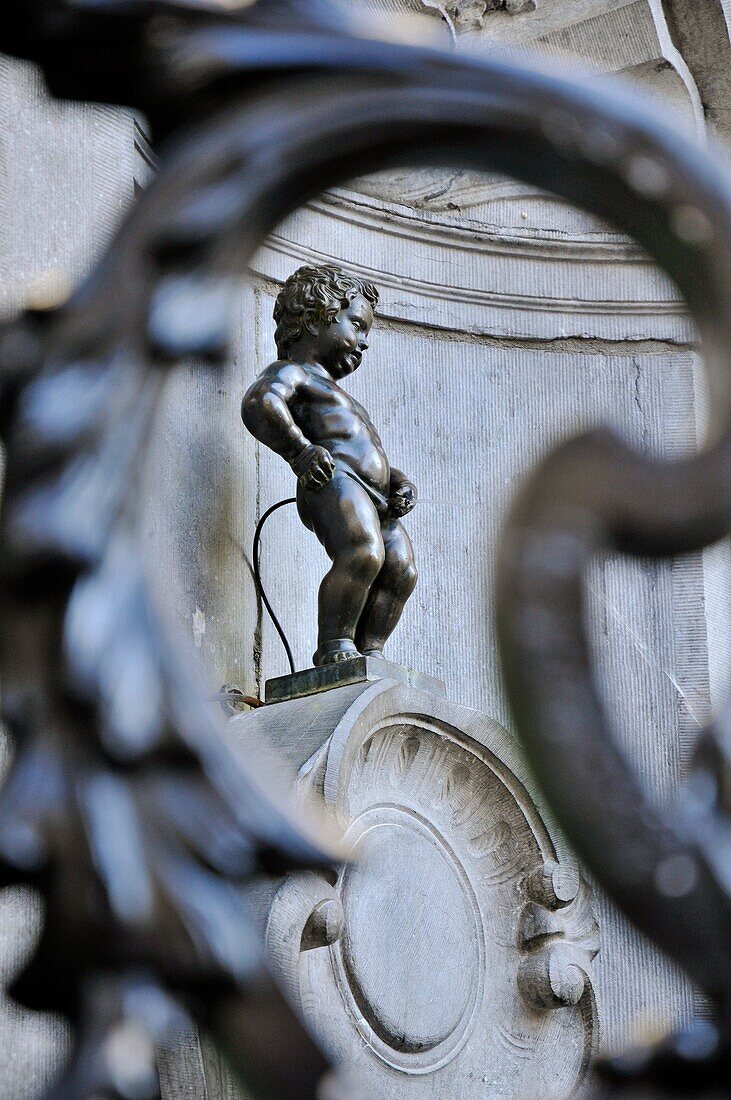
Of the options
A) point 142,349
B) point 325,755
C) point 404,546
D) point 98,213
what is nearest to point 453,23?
point 98,213

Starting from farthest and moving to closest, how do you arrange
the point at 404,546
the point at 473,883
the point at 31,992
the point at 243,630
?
1. the point at 243,630
2. the point at 404,546
3. the point at 473,883
4. the point at 31,992

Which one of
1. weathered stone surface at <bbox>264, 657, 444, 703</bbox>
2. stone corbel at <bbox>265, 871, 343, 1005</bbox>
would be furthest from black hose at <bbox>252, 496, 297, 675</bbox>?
stone corbel at <bbox>265, 871, 343, 1005</bbox>

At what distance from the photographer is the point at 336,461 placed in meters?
2.94

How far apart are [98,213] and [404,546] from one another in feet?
2.90

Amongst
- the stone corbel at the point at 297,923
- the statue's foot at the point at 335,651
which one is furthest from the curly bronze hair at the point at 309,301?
the stone corbel at the point at 297,923

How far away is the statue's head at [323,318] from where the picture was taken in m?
3.07

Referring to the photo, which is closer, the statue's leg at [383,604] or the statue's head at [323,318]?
the statue's leg at [383,604]

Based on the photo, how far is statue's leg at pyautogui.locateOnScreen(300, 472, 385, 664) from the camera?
2.86m

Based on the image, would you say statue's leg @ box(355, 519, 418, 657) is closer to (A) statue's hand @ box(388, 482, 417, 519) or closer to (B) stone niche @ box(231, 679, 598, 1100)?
(A) statue's hand @ box(388, 482, 417, 519)

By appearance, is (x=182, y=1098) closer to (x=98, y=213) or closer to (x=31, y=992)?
(x=98, y=213)

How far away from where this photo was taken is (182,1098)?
A: 2166 mm

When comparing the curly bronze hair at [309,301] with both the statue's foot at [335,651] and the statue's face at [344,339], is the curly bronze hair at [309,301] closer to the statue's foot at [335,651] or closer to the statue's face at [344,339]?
the statue's face at [344,339]

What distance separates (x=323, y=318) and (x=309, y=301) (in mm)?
47

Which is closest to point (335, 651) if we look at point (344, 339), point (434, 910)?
point (434, 910)
